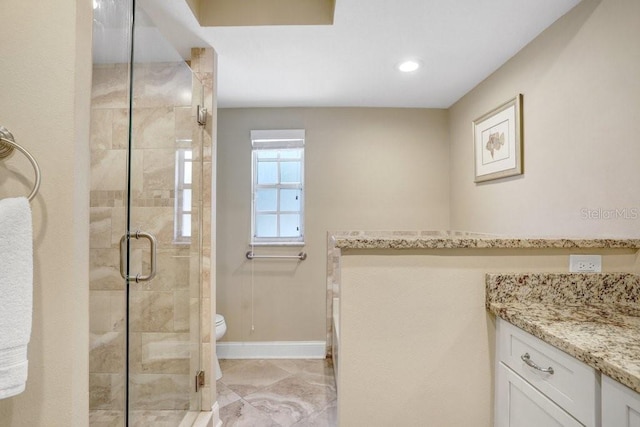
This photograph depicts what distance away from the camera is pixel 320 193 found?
292 centimetres

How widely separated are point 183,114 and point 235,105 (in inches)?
48.1

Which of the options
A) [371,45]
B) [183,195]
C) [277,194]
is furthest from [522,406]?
[277,194]

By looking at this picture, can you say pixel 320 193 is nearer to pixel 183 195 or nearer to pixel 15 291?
pixel 183 195

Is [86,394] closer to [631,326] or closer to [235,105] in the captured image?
[631,326]

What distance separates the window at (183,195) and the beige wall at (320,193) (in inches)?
43.3

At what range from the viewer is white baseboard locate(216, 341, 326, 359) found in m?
2.87

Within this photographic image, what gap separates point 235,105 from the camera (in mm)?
2895

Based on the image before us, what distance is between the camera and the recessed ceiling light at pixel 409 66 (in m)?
2.11

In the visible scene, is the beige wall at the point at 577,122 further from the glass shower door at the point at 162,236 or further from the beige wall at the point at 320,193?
the glass shower door at the point at 162,236

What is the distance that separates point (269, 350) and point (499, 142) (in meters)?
2.54

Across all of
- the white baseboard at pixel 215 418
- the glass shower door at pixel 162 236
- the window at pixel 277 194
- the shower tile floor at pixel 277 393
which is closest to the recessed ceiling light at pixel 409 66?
the window at pixel 277 194

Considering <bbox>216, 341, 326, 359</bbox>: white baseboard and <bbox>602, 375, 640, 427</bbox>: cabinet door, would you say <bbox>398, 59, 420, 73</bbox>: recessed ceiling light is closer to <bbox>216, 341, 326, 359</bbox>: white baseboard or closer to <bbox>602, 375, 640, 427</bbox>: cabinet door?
<bbox>602, 375, 640, 427</bbox>: cabinet door

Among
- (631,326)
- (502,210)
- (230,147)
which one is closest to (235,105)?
(230,147)

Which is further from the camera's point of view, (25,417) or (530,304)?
(530,304)
